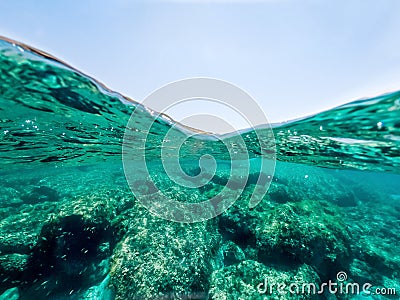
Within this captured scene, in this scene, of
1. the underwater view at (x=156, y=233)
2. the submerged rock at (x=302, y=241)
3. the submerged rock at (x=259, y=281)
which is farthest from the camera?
the submerged rock at (x=302, y=241)

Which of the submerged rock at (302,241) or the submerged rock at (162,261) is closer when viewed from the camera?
the submerged rock at (162,261)

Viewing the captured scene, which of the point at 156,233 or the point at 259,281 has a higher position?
the point at 156,233

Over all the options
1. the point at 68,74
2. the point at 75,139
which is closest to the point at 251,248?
the point at 68,74

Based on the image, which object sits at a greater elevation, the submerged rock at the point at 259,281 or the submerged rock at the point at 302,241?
the submerged rock at the point at 302,241

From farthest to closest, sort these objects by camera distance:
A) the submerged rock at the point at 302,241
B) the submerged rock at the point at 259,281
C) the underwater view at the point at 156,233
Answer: the submerged rock at the point at 302,241, the submerged rock at the point at 259,281, the underwater view at the point at 156,233

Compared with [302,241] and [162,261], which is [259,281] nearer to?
[302,241]

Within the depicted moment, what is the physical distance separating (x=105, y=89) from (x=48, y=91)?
1.91 m

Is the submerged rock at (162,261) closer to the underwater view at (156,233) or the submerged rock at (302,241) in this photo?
the underwater view at (156,233)

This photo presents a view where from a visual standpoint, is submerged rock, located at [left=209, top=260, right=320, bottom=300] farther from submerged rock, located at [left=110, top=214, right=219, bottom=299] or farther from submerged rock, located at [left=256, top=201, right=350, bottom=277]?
submerged rock, located at [left=256, top=201, right=350, bottom=277]

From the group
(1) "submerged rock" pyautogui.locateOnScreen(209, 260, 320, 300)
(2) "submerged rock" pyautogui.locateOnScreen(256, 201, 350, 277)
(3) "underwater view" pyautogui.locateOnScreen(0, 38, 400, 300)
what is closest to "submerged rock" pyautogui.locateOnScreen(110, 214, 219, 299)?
(3) "underwater view" pyautogui.locateOnScreen(0, 38, 400, 300)

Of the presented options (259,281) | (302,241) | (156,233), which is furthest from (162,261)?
(302,241)

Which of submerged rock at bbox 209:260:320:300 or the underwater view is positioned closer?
the underwater view

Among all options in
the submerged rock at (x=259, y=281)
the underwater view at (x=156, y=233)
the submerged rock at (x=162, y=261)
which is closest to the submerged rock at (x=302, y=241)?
the underwater view at (x=156, y=233)

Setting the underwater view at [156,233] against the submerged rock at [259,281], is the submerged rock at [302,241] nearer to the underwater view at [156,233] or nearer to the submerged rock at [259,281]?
the underwater view at [156,233]
